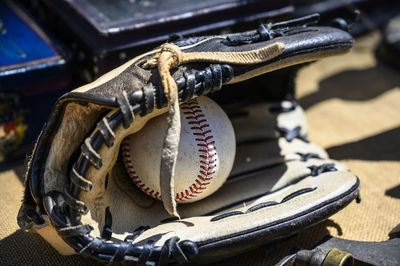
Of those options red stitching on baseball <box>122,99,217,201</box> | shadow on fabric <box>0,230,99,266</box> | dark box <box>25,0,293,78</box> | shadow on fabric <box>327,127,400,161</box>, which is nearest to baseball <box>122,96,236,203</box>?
red stitching on baseball <box>122,99,217,201</box>

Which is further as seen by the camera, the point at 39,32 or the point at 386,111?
the point at 386,111

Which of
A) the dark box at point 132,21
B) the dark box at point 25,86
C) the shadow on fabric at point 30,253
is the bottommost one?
the shadow on fabric at point 30,253

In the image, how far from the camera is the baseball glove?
3.76 feet

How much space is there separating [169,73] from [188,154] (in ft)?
0.93

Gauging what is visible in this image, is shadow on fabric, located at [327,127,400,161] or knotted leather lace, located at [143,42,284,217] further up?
knotted leather lace, located at [143,42,284,217]

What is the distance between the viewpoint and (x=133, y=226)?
1.39m

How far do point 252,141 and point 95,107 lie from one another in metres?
0.89

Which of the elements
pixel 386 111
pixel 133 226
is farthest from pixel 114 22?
pixel 386 111

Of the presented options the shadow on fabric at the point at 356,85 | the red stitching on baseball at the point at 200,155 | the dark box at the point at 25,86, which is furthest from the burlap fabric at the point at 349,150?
the red stitching on baseball at the point at 200,155

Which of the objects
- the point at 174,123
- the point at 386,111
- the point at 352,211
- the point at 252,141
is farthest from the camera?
the point at 386,111

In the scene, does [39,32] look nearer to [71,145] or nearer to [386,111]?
[71,145]

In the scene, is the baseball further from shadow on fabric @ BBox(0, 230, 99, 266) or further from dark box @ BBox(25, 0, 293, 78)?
dark box @ BBox(25, 0, 293, 78)

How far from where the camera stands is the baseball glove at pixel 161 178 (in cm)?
115

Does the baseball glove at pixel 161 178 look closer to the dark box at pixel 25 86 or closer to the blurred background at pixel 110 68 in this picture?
the blurred background at pixel 110 68
